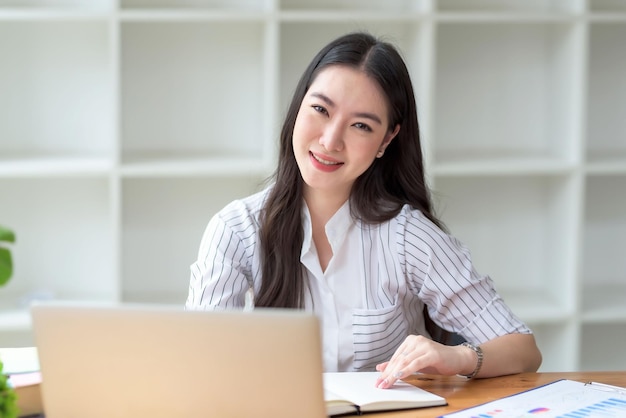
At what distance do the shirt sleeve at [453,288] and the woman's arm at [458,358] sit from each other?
2.3 inches

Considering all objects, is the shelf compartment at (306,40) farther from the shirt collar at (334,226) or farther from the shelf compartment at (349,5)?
the shirt collar at (334,226)

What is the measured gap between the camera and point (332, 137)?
2043mm

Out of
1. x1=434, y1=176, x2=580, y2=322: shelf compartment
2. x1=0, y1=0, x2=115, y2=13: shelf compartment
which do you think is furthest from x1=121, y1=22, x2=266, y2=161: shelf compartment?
x1=434, y1=176, x2=580, y2=322: shelf compartment

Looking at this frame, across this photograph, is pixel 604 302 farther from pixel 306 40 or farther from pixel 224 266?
pixel 224 266

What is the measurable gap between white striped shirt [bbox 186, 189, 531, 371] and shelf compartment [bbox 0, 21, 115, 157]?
134 centimetres

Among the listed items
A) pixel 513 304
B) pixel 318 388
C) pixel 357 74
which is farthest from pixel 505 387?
pixel 513 304

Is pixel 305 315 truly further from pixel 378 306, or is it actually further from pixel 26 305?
pixel 26 305

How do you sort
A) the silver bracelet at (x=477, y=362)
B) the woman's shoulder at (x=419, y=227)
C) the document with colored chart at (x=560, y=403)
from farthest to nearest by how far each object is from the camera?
1. the woman's shoulder at (x=419, y=227)
2. the silver bracelet at (x=477, y=362)
3. the document with colored chart at (x=560, y=403)

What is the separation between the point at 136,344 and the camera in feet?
4.18

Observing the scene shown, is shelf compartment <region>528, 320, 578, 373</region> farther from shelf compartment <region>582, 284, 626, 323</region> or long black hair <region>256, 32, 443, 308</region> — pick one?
long black hair <region>256, 32, 443, 308</region>

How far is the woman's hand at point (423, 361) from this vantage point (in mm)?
1716

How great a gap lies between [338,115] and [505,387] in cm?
72

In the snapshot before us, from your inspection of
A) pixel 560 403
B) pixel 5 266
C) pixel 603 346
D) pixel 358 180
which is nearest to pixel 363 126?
pixel 358 180

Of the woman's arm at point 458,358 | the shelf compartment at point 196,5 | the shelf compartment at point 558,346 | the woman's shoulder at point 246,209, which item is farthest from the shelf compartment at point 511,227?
the woman's arm at point 458,358
